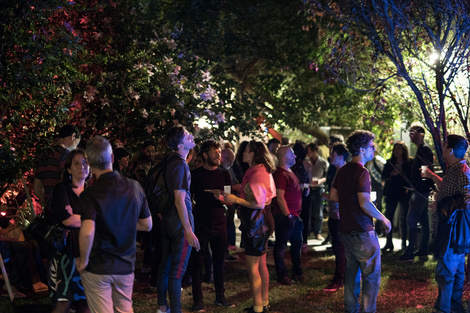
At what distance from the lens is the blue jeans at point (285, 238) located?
8633mm

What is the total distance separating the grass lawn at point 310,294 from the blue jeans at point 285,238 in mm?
259

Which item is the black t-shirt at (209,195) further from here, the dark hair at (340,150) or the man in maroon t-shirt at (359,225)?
the dark hair at (340,150)

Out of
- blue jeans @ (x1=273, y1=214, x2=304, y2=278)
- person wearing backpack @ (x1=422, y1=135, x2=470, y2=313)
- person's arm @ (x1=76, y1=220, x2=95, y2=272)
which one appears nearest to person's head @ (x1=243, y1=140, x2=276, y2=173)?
blue jeans @ (x1=273, y1=214, x2=304, y2=278)

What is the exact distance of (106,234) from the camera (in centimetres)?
468

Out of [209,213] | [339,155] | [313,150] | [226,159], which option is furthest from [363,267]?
A: [313,150]

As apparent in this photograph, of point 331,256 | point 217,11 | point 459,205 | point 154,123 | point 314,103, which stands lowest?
point 331,256

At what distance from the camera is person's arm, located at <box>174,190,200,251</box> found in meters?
6.07

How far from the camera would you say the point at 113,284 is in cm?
471

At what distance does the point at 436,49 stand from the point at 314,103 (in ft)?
22.0

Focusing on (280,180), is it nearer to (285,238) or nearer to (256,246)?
(285,238)

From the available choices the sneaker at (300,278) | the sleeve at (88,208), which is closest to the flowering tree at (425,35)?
the sneaker at (300,278)

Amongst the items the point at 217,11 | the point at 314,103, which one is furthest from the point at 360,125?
the point at 217,11

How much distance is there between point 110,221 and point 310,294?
14.8 ft

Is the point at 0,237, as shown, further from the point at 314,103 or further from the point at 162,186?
the point at 314,103
